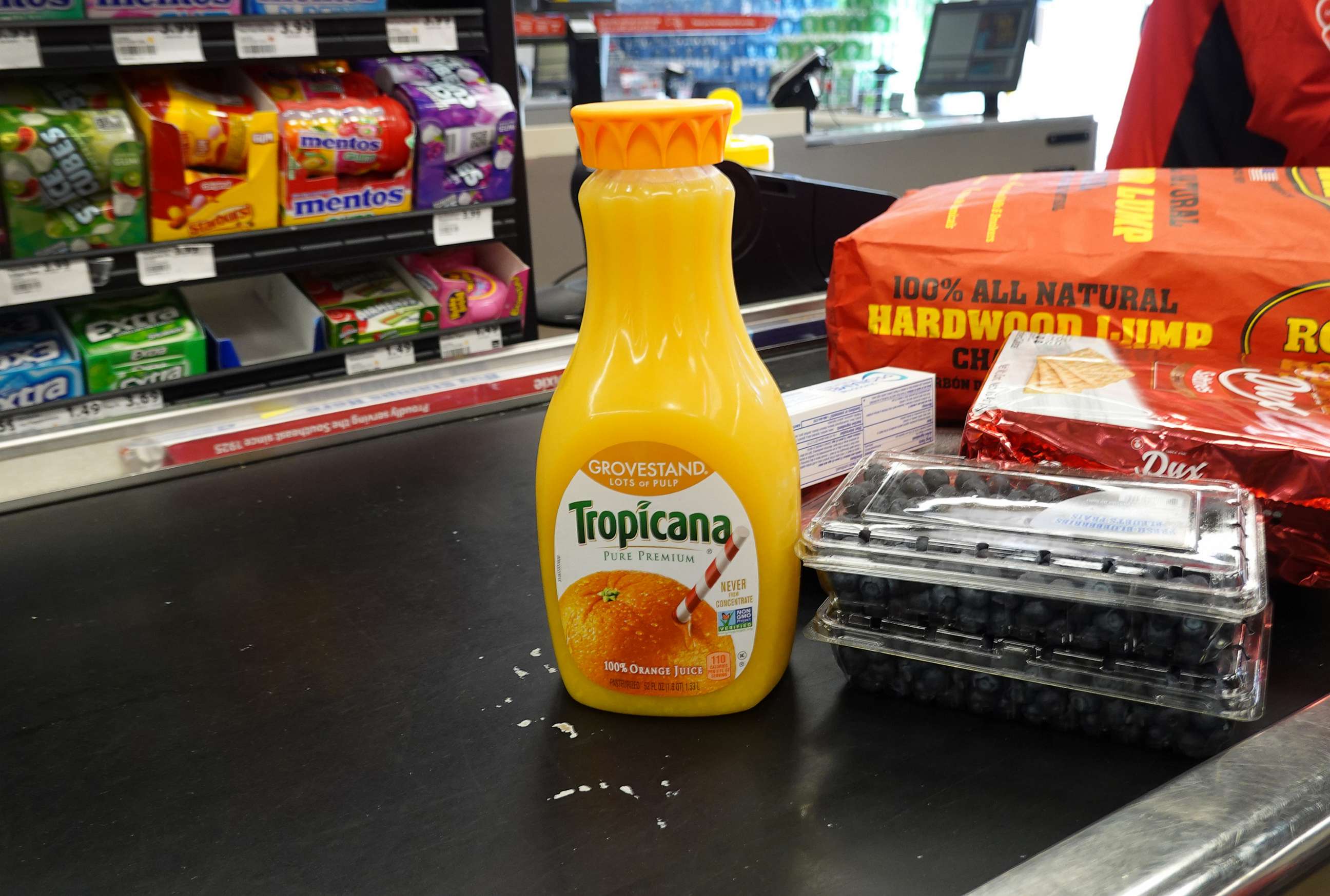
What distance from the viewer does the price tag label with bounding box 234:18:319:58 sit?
1.87 metres

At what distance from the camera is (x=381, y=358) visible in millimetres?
2186

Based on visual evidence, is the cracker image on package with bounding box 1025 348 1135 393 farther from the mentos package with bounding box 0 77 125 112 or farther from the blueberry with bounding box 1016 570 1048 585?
the mentos package with bounding box 0 77 125 112

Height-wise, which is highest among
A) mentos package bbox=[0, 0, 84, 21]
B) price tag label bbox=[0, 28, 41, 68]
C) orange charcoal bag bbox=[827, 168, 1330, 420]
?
mentos package bbox=[0, 0, 84, 21]

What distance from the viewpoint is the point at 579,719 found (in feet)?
1.98

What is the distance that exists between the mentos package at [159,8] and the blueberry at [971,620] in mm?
1812

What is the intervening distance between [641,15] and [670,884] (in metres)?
5.75

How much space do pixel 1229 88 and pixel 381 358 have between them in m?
1.66

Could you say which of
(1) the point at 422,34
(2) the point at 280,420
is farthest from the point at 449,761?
(1) the point at 422,34

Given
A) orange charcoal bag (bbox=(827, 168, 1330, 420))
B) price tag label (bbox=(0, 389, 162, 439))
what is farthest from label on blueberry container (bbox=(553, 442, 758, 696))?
price tag label (bbox=(0, 389, 162, 439))

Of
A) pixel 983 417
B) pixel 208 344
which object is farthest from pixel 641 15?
pixel 983 417

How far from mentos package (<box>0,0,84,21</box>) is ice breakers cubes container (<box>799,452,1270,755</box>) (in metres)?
1.75

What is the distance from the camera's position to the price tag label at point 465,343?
2.24 meters

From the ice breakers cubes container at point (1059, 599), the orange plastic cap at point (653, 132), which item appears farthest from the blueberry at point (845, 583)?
the orange plastic cap at point (653, 132)

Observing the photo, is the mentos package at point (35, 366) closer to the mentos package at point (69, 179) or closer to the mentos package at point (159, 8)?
the mentos package at point (69, 179)
